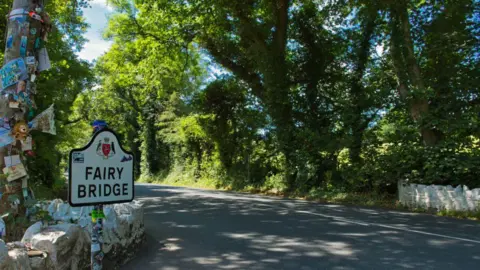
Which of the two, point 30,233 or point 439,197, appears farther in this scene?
point 439,197

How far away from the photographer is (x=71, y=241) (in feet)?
15.8

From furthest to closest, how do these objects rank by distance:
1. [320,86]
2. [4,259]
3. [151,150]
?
[151,150] → [320,86] → [4,259]

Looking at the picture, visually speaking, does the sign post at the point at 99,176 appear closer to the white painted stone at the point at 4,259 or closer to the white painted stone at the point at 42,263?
the white painted stone at the point at 4,259

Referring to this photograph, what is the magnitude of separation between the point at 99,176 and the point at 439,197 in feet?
36.9

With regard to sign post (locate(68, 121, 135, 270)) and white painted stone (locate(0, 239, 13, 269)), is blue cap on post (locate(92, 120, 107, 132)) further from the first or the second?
white painted stone (locate(0, 239, 13, 269))

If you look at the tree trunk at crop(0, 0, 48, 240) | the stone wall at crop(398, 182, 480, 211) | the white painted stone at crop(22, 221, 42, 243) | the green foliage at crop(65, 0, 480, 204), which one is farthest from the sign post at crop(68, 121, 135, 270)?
the green foliage at crop(65, 0, 480, 204)

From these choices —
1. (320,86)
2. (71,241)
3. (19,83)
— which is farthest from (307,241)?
(320,86)

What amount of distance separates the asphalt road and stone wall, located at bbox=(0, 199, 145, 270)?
0.35 metres

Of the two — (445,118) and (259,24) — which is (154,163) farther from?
(445,118)

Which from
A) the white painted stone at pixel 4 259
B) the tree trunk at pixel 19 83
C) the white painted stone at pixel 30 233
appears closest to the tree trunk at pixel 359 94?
the tree trunk at pixel 19 83

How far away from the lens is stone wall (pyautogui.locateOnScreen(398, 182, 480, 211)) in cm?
1062

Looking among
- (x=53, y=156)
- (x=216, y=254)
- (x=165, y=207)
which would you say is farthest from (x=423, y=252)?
(x=53, y=156)

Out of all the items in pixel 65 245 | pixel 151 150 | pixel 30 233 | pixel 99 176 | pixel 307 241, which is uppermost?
pixel 151 150

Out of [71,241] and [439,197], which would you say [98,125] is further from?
[439,197]
